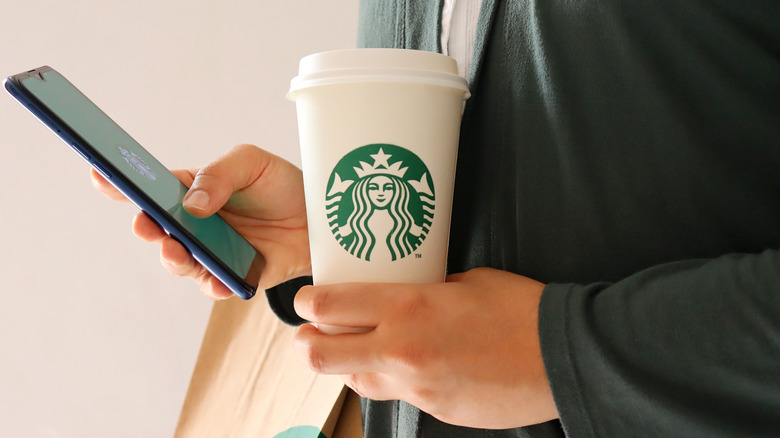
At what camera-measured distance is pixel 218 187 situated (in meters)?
0.61

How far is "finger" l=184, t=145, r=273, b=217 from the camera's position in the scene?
585 millimetres

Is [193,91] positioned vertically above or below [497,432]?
above

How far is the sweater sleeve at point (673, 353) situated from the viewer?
0.40 metres

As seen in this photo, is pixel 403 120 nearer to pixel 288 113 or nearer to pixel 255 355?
pixel 255 355

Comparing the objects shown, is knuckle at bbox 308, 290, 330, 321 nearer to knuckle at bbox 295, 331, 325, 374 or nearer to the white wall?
knuckle at bbox 295, 331, 325, 374

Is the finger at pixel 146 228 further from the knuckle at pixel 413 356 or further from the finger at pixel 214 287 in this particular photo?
the knuckle at pixel 413 356

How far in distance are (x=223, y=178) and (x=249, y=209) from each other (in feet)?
0.30

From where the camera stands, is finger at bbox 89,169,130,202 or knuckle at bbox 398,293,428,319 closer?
knuckle at bbox 398,293,428,319

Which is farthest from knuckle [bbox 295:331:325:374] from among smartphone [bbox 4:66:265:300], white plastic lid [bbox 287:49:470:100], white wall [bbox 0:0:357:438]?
white wall [bbox 0:0:357:438]

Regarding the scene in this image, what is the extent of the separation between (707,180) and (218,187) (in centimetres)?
49

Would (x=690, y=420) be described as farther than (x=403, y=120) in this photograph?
No

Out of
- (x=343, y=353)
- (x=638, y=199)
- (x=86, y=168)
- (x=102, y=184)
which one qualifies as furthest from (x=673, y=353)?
(x=86, y=168)

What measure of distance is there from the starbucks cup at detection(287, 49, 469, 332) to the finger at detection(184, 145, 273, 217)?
0.40 ft

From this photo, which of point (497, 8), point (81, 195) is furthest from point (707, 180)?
point (81, 195)
